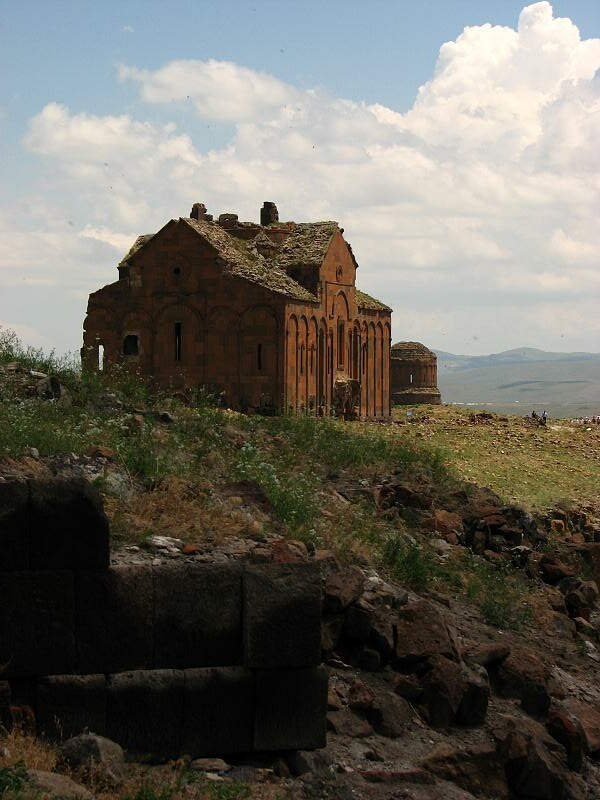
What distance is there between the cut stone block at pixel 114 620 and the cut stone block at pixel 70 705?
119 millimetres

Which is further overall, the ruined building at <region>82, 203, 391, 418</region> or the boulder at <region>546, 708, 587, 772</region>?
the ruined building at <region>82, 203, 391, 418</region>

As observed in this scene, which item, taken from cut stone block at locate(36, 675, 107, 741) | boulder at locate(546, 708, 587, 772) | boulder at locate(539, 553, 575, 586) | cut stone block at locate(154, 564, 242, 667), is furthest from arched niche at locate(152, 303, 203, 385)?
cut stone block at locate(36, 675, 107, 741)

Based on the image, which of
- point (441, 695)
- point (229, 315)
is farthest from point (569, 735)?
point (229, 315)

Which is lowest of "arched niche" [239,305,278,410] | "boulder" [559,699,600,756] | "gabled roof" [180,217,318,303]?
"boulder" [559,699,600,756]

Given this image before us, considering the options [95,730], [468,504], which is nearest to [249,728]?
[95,730]

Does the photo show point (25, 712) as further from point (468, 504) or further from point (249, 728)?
point (468, 504)

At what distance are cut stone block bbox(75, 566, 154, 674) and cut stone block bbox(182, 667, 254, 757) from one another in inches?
15.3

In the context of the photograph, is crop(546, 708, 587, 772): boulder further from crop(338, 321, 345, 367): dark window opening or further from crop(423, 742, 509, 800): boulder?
crop(338, 321, 345, 367): dark window opening

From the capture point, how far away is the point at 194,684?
7.46m

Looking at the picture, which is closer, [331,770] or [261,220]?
[331,770]

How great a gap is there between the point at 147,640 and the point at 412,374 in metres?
47.7

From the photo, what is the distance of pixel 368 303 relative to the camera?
133 feet

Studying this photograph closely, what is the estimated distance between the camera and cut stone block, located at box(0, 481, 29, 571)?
24.0 feet

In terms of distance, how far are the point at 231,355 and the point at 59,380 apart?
1784 centimetres
